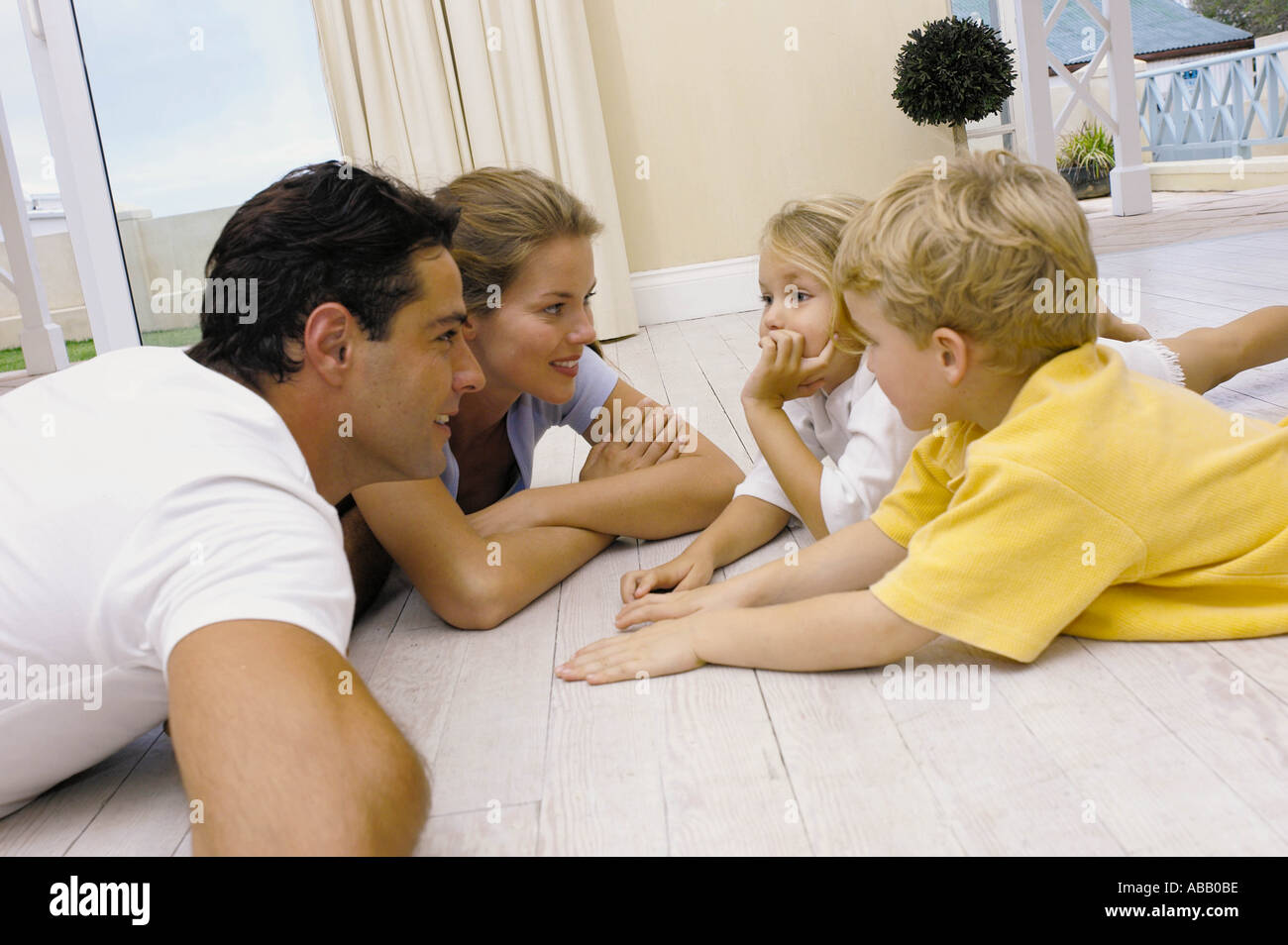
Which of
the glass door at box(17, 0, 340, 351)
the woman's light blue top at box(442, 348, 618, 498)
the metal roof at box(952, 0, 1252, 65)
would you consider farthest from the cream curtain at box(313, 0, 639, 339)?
the metal roof at box(952, 0, 1252, 65)

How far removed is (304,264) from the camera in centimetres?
104

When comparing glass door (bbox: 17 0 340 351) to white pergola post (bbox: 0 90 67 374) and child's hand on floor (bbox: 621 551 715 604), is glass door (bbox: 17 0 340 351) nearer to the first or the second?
white pergola post (bbox: 0 90 67 374)

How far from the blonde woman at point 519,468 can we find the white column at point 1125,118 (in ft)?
12.9

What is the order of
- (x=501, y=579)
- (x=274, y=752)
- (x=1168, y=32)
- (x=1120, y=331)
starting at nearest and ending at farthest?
(x=274, y=752) → (x=501, y=579) → (x=1120, y=331) → (x=1168, y=32)

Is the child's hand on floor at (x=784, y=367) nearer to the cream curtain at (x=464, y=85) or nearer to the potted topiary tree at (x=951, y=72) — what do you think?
the cream curtain at (x=464, y=85)

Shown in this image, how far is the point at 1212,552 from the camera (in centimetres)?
105

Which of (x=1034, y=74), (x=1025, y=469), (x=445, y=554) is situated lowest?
(x=445, y=554)

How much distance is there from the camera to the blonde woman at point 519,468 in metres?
1.40

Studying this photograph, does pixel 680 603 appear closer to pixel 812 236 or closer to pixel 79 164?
pixel 812 236

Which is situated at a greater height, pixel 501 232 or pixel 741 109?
pixel 741 109

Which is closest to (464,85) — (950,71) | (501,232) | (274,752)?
Answer: (950,71)

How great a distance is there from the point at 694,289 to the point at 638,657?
3192 millimetres

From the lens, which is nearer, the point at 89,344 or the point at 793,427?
the point at 793,427
